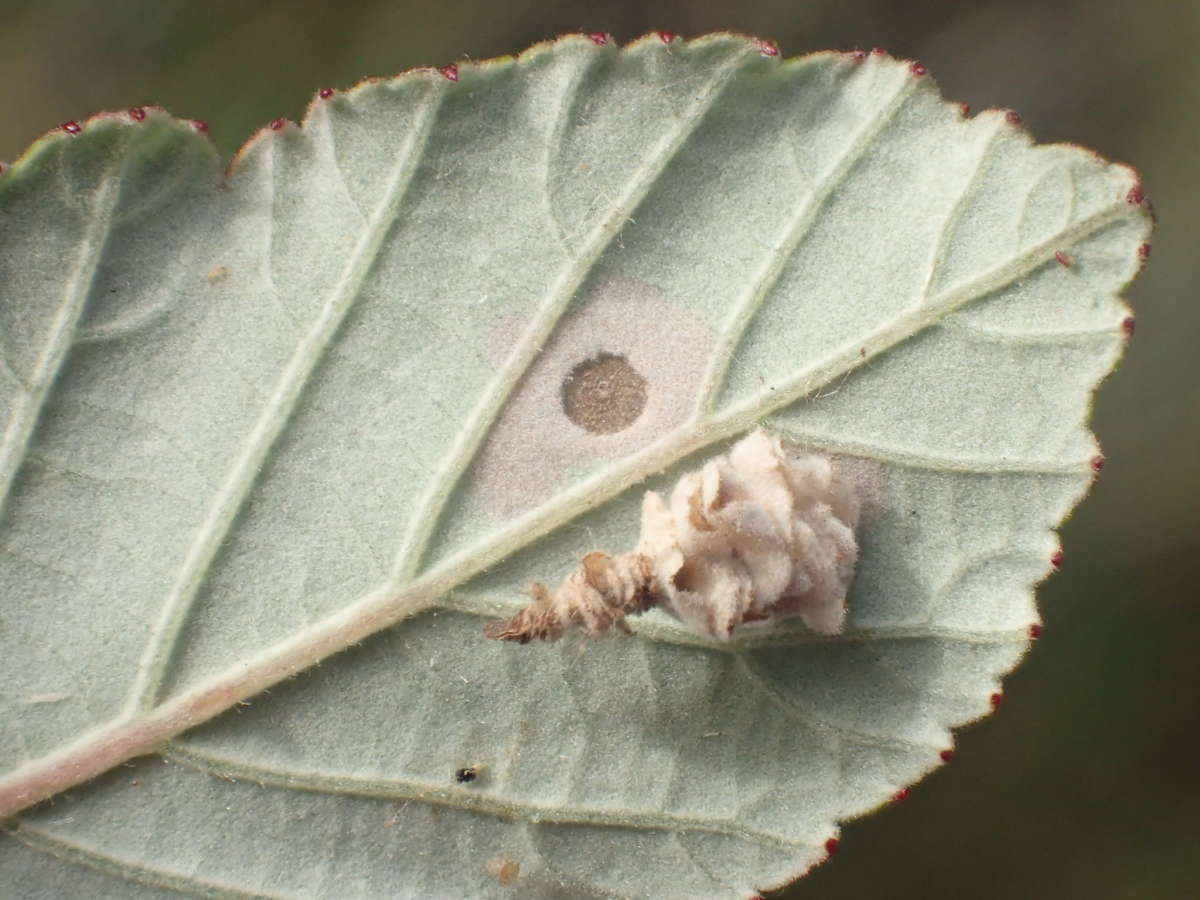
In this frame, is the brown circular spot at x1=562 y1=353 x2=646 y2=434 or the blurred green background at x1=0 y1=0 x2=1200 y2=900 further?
the blurred green background at x1=0 y1=0 x2=1200 y2=900

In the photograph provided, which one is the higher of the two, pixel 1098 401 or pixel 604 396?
pixel 1098 401

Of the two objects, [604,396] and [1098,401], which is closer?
[604,396]

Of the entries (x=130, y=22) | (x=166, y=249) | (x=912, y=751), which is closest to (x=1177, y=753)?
(x=912, y=751)

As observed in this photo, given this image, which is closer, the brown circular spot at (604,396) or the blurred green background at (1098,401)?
the brown circular spot at (604,396)
